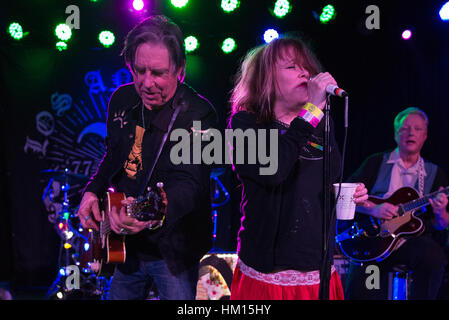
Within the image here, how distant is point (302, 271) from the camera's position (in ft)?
7.02

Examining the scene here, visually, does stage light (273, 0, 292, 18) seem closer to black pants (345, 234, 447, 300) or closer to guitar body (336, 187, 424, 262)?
guitar body (336, 187, 424, 262)

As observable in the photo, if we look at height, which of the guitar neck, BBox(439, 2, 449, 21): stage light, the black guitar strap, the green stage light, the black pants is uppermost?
BBox(439, 2, 449, 21): stage light

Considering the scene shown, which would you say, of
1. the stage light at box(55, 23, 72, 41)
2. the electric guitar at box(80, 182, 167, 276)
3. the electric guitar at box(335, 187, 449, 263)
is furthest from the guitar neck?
the stage light at box(55, 23, 72, 41)

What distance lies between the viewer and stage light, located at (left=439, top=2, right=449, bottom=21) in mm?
5079

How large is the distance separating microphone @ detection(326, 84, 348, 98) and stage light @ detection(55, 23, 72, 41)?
449cm

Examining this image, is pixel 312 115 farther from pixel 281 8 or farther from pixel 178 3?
pixel 178 3

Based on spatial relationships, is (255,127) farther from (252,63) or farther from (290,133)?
(252,63)

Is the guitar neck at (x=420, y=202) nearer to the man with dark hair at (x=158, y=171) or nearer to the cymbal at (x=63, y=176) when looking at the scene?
the man with dark hair at (x=158, y=171)

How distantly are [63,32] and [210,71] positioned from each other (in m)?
1.87

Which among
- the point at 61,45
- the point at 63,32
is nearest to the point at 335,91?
the point at 63,32

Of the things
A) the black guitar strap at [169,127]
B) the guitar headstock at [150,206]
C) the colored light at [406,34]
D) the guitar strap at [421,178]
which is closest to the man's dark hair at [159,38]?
the black guitar strap at [169,127]

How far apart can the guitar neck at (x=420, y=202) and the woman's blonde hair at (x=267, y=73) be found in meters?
2.66

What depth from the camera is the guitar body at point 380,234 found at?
14.6ft
